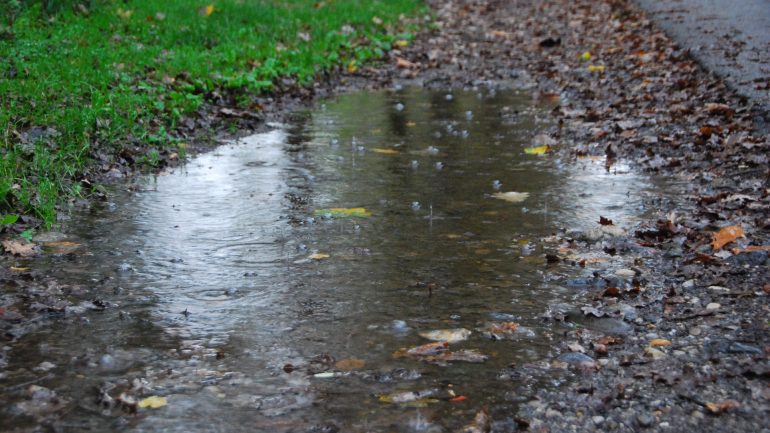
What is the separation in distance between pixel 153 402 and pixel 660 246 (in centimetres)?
287

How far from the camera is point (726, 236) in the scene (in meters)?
4.57

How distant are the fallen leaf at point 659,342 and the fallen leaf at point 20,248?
317 centimetres

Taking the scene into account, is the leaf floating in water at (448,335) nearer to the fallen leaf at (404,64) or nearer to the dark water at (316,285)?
the dark water at (316,285)

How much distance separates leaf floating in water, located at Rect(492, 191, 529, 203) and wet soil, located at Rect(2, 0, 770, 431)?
78 cm

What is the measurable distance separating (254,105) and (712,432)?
662 cm

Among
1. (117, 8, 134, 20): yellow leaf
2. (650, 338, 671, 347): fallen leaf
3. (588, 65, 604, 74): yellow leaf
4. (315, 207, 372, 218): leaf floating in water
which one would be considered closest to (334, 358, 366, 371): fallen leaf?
(650, 338, 671, 347): fallen leaf

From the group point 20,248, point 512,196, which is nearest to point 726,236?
point 512,196

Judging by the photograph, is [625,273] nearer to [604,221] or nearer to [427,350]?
[604,221]

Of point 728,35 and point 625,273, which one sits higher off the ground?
point 728,35

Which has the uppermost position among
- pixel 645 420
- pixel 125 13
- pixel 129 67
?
pixel 125 13

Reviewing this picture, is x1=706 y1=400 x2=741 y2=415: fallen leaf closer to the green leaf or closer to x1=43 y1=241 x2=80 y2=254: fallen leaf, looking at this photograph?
x1=43 y1=241 x2=80 y2=254: fallen leaf

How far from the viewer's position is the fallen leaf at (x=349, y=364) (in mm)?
3328

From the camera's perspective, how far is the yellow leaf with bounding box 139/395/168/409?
3.03 meters

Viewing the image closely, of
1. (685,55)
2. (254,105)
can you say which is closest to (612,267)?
(254,105)
